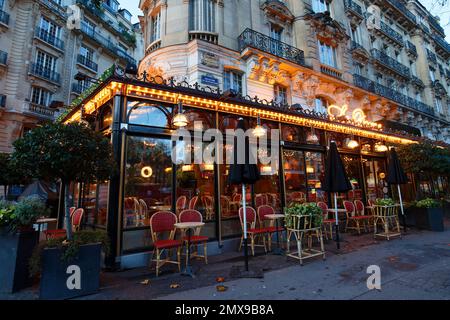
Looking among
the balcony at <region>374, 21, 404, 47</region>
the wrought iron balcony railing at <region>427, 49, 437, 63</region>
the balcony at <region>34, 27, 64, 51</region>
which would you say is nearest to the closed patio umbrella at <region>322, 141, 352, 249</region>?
the balcony at <region>374, 21, 404, 47</region>

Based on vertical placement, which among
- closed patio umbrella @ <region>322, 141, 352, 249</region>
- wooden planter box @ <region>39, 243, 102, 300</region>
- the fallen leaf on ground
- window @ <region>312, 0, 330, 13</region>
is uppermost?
window @ <region>312, 0, 330, 13</region>

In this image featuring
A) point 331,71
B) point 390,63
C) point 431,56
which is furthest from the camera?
point 431,56

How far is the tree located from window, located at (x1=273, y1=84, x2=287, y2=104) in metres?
10.0

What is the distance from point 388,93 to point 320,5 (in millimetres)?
8119

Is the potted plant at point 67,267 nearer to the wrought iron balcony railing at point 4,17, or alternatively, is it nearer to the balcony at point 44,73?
the balcony at point 44,73

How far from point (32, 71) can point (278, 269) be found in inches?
886

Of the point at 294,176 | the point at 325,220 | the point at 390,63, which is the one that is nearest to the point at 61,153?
the point at 325,220

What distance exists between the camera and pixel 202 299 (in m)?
3.50

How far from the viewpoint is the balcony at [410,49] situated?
76.8 ft

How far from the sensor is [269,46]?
12.2m

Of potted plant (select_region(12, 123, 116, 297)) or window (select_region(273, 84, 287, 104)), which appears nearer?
potted plant (select_region(12, 123, 116, 297))

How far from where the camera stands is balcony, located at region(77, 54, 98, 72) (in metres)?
22.2

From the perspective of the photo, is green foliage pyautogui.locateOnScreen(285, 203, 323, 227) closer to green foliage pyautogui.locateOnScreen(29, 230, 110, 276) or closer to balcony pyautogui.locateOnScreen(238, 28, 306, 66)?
green foliage pyautogui.locateOnScreen(29, 230, 110, 276)

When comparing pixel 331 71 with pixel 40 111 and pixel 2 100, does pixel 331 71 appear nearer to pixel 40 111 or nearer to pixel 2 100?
pixel 40 111
